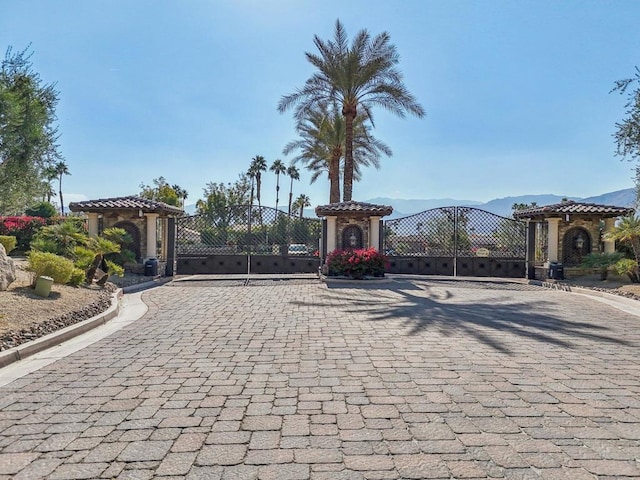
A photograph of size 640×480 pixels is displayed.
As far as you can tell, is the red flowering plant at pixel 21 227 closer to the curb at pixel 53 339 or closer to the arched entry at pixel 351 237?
the arched entry at pixel 351 237

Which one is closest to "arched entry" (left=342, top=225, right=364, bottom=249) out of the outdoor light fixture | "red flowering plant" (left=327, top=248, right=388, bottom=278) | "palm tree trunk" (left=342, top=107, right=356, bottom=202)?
the outdoor light fixture

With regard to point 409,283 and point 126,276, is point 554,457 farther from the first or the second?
point 126,276

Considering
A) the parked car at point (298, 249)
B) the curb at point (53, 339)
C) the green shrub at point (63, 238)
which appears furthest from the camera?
the parked car at point (298, 249)

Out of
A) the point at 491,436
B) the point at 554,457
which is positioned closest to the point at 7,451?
the point at 491,436

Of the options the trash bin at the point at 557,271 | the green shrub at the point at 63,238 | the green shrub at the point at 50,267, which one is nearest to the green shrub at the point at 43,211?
the green shrub at the point at 63,238

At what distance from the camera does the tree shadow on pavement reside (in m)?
7.15

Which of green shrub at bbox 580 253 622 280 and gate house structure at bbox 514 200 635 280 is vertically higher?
gate house structure at bbox 514 200 635 280

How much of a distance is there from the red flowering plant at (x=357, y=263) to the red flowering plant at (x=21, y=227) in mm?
15465

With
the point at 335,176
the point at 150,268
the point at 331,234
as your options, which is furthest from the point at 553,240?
the point at 150,268

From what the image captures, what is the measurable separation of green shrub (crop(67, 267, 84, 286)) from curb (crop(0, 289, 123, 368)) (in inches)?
76.2

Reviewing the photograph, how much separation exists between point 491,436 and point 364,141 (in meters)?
25.1

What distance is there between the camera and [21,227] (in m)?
21.0

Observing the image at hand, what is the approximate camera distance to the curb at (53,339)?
550 centimetres

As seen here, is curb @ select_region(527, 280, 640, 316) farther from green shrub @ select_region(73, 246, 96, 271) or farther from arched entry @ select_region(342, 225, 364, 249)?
green shrub @ select_region(73, 246, 96, 271)
